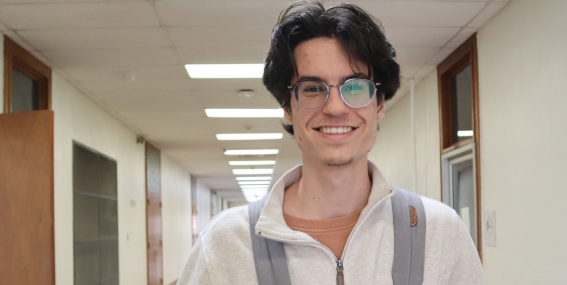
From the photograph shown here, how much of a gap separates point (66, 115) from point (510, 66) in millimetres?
3990

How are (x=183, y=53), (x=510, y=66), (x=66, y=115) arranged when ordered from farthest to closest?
(x=66, y=115) → (x=183, y=53) → (x=510, y=66)

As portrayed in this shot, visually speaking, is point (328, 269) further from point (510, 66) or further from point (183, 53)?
point (183, 53)

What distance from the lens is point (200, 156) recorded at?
35.8 ft

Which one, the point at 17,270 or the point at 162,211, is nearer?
the point at 17,270

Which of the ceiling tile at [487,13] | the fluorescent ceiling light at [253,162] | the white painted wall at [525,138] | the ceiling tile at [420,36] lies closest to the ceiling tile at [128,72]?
the ceiling tile at [420,36]

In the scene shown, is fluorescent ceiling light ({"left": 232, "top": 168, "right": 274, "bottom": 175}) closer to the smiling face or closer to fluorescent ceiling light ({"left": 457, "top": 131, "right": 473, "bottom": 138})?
fluorescent ceiling light ({"left": 457, "top": 131, "right": 473, "bottom": 138})

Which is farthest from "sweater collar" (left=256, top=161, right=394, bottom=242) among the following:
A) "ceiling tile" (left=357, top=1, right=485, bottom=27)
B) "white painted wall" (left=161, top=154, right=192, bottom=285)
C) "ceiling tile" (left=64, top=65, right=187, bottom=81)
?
"white painted wall" (left=161, top=154, right=192, bottom=285)

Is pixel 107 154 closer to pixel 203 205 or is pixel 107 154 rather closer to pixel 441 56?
pixel 441 56

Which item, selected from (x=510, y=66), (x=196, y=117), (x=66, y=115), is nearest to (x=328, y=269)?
(x=510, y=66)

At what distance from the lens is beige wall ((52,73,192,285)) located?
5.00 meters

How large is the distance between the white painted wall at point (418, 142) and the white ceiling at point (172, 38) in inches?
9.8

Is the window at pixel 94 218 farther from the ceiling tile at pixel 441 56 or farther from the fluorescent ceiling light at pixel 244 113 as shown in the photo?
the ceiling tile at pixel 441 56

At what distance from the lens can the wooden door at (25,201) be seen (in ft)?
11.7

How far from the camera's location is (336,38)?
4.27 feet
